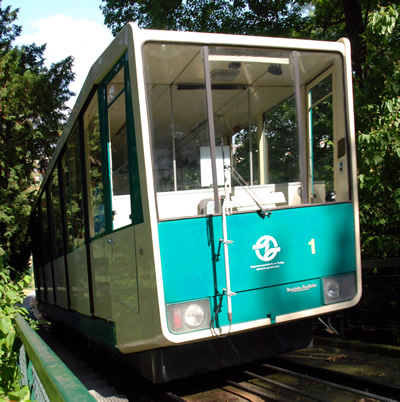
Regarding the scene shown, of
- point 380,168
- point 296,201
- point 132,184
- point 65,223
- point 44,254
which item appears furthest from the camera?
point 44,254

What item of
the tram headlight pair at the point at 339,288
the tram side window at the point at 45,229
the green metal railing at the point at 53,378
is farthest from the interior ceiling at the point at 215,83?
the tram side window at the point at 45,229

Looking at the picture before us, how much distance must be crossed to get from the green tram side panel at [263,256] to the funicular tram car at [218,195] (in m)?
0.01

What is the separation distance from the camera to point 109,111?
4715 mm

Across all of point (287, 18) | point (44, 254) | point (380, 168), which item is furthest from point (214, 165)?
point (287, 18)

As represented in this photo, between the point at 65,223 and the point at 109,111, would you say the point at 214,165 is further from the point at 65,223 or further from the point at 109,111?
the point at 65,223

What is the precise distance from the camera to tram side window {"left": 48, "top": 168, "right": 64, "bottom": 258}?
25.2 feet

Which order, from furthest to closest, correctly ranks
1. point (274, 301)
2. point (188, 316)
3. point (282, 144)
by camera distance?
point (282, 144) → point (274, 301) → point (188, 316)

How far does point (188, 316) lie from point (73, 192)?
3138mm

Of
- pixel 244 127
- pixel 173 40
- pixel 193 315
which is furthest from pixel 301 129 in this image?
pixel 193 315

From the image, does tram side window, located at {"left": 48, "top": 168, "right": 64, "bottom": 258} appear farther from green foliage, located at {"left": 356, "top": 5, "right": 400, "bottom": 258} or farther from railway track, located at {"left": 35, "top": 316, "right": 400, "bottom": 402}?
green foliage, located at {"left": 356, "top": 5, "right": 400, "bottom": 258}

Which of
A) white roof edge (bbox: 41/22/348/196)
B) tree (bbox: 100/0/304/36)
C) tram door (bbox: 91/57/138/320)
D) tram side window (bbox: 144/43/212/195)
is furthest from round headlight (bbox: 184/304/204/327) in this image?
tree (bbox: 100/0/304/36)

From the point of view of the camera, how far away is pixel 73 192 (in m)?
6.34

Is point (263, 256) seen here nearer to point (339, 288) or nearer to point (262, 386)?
point (339, 288)

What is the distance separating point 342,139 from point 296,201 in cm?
81
